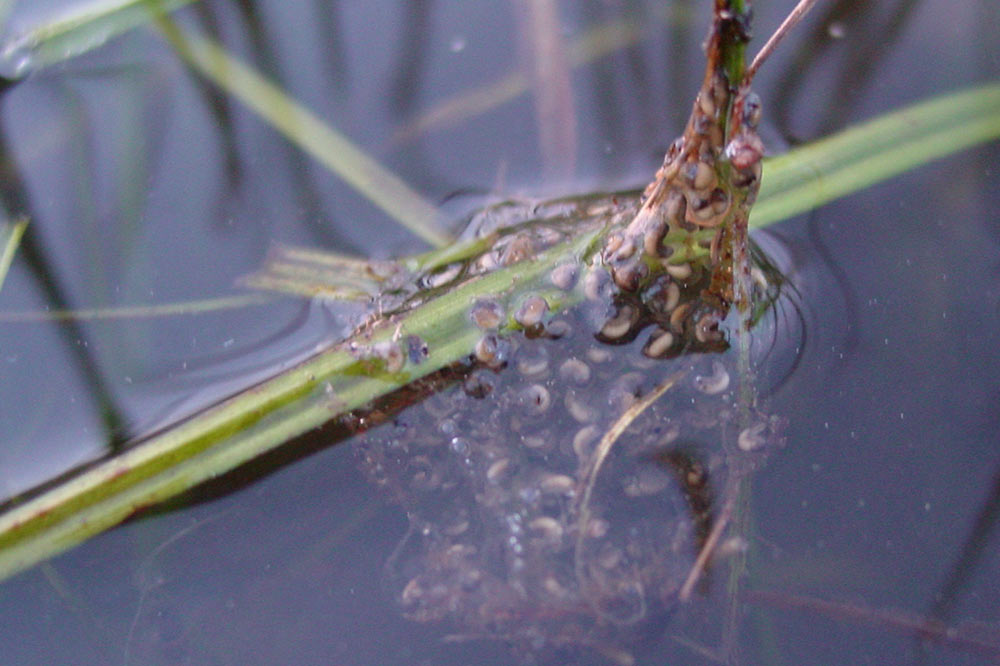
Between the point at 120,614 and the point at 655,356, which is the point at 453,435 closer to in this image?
the point at 655,356

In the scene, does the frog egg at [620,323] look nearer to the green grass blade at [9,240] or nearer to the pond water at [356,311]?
the pond water at [356,311]

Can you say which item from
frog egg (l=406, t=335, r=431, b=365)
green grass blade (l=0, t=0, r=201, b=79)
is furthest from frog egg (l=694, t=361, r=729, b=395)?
green grass blade (l=0, t=0, r=201, b=79)

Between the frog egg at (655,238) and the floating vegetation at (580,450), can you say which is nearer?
the frog egg at (655,238)

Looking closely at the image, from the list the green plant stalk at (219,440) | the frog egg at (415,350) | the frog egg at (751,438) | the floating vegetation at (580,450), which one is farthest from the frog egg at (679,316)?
the frog egg at (415,350)

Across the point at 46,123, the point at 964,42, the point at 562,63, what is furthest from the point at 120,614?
the point at 964,42

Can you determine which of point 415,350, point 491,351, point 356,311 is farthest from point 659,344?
point 356,311
